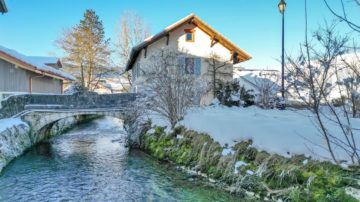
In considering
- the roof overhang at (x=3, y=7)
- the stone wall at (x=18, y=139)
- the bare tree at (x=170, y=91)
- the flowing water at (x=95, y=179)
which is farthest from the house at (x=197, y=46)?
the flowing water at (x=95, y=179)

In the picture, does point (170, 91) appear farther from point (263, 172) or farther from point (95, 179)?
point (263, 172)

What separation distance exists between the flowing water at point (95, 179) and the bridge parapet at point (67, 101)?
2472mm

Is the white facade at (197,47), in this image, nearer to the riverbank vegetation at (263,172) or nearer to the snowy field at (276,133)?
the snowy field at (276,133)

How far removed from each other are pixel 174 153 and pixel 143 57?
1203 cm

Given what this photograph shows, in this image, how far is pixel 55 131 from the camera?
1998cm

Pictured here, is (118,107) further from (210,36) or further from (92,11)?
(92,11)

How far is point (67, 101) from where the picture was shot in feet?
54.7

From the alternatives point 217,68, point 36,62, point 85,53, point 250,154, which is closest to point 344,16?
point 250,154

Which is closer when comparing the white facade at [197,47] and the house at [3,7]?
the house at [3,7]

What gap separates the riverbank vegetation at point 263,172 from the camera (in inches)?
256

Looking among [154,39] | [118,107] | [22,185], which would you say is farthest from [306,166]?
A: [154,39]

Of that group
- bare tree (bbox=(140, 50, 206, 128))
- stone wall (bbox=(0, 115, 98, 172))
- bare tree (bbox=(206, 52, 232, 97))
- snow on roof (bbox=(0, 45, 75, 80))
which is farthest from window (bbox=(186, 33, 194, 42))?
stone wall (bbox=(0, 115, 98, 172))

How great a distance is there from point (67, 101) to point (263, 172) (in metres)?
11.8

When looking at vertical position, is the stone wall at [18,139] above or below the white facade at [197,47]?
below
